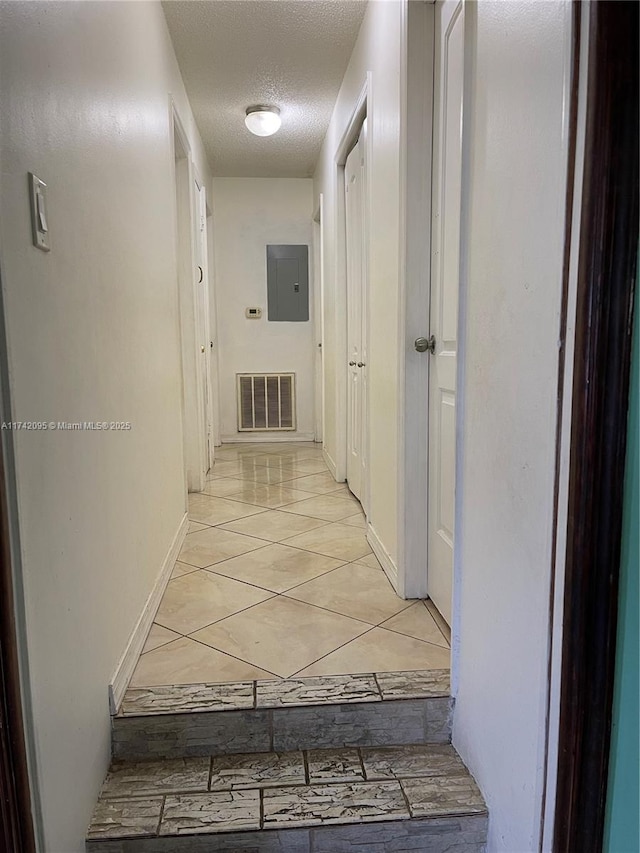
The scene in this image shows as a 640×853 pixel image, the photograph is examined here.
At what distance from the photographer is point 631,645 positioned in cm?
90

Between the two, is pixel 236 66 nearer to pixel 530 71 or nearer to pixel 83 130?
pixel 83 130

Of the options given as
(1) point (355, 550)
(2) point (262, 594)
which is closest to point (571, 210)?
(2) point (262, 594)

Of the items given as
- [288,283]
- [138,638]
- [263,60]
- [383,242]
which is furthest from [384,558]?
[288,283]

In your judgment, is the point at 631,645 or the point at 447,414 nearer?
the point at 631,645

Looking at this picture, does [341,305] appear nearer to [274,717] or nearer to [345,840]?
[274,717]

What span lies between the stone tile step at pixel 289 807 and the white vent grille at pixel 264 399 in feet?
13.8

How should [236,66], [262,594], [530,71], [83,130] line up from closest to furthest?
1. [530,71]
2. [83,130]
3. [262,594]
4. [236,66]

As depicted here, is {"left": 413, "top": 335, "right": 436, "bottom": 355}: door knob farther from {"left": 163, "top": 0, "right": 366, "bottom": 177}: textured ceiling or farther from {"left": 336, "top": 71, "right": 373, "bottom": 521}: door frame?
{"left": 163, "top": 0, "right": 366, "bottom": 177}: textured ceiling

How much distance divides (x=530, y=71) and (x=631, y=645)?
3.16ft

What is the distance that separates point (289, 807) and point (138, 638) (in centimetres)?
66

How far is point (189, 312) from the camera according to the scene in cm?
347

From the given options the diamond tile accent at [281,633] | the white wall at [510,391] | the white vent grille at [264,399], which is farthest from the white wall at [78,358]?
the white vent grille at [264,399]

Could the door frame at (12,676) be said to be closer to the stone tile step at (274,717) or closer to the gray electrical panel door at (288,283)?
the stone tile step at (274,717)

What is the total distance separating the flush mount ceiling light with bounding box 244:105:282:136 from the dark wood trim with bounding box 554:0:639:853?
318 cm
